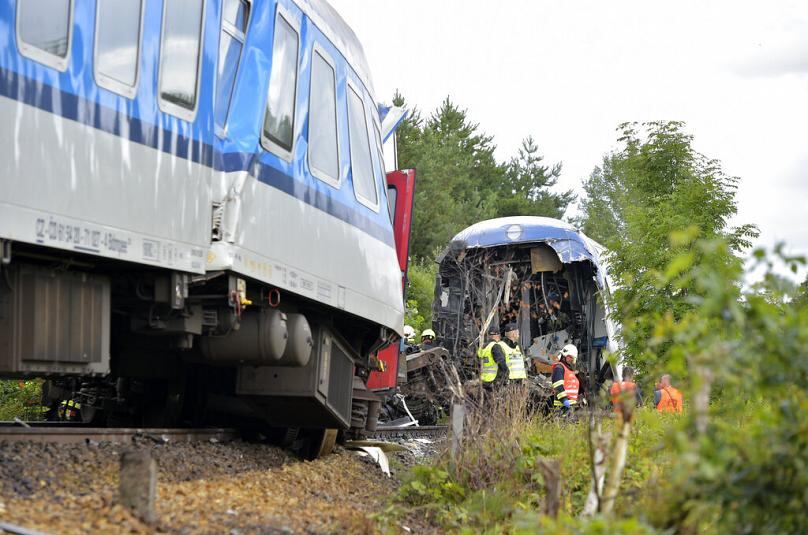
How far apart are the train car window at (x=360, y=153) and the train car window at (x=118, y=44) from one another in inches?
112

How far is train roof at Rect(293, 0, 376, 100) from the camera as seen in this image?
25.6 ft

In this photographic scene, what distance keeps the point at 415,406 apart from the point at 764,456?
12.8 meters

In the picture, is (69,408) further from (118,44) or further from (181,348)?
(118,44)

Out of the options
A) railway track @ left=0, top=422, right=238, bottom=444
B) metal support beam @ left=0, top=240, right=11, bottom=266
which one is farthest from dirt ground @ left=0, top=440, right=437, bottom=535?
metal support beam @ left=0, top=240, right=11, bottom=266

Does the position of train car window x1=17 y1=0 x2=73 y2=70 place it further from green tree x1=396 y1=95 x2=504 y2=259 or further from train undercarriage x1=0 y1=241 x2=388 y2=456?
green tree x1=396 y1=95 x2=504 y2=259

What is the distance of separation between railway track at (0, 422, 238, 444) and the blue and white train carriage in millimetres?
422

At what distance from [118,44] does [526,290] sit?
518 inches

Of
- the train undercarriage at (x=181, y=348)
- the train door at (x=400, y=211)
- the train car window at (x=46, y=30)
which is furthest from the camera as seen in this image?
the train door at (x=400, y=211)

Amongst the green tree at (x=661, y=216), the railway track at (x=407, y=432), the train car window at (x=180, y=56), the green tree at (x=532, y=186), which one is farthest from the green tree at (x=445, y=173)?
the train car window at (x=180, y=56)

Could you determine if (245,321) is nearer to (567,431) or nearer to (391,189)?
(567,431)

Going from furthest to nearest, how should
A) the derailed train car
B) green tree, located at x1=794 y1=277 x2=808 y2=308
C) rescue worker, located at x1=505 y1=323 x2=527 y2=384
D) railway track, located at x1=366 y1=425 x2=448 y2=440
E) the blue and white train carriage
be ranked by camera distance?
the derailed train car < rescue worker, located at x1=505 y1=323 x2=527 y2=384 < railway track, located at x1=366 y1=425 x2=448 y2=440 < the blue and white train carriage < green tree, located at x1=794 y1=277 x2=808 y2=308

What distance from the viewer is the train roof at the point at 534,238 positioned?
56.7ft

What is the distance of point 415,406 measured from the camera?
1627 cm

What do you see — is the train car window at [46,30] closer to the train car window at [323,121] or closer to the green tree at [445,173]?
the train car window at [323,121]
